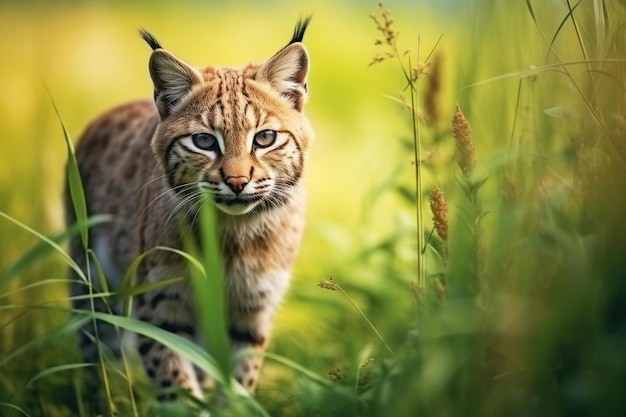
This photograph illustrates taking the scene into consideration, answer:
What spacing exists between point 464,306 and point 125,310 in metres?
1.35

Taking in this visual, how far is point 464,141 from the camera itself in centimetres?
310

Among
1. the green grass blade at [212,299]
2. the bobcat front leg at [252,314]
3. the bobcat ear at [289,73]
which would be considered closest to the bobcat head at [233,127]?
the bobcat ear at [289,73]

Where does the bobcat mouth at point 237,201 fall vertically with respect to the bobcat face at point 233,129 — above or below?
below

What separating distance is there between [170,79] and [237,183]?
0.61m

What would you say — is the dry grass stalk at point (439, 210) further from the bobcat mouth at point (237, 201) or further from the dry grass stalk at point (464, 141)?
the bobcat mouth at point (237, 201)

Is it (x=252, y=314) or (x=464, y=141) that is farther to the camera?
(x=252, y=314)

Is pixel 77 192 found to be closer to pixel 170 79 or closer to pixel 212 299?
pixel 170 79

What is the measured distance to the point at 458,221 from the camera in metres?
3.11

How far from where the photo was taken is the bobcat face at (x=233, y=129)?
4.12 m

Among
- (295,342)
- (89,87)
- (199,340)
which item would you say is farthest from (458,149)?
(89,87)

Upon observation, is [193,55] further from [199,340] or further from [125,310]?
[125,310]

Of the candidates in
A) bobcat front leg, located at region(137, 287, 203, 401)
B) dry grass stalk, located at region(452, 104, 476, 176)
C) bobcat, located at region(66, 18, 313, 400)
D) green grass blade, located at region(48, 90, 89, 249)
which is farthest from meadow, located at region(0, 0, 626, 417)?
bobcat, located at region(66, 18, 313, 400)

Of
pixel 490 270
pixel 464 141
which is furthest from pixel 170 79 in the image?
pixel 490 270

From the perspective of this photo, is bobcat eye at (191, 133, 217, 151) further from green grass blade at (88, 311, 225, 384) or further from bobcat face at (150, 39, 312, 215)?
green grass blade at (88, 311, 225, 384)
